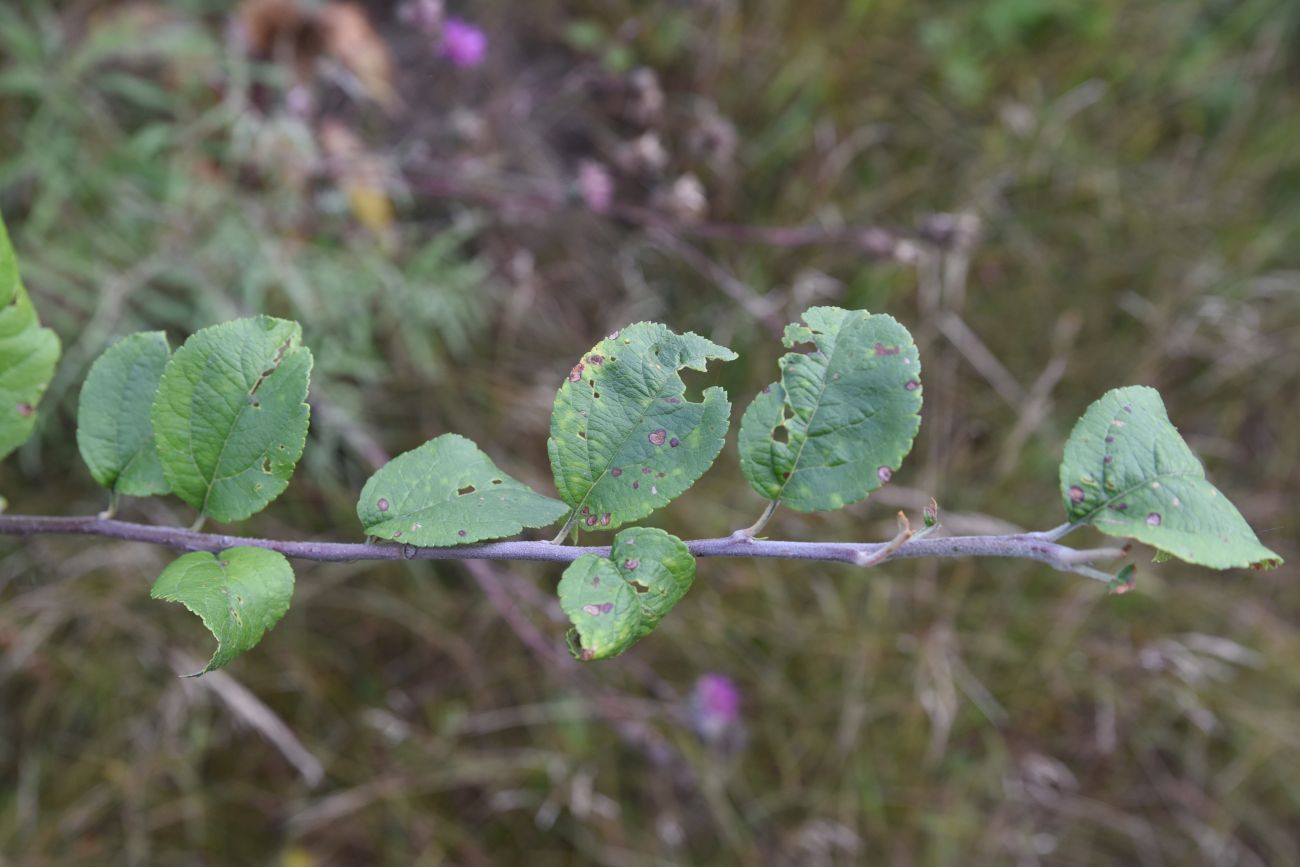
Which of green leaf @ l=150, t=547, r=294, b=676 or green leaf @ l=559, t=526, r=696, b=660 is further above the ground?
green leaf @ l=559, t=526, r=696, b=660

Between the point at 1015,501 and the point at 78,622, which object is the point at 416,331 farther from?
the point at 1015,501

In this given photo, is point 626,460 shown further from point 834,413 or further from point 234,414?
point 234,414

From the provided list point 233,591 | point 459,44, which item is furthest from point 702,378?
point 233,591

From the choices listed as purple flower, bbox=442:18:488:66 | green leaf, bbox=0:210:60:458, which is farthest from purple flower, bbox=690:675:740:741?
green leaf, bbox=0:210:60:458

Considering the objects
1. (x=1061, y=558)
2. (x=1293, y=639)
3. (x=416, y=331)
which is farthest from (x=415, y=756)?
(x=1293, y=639)

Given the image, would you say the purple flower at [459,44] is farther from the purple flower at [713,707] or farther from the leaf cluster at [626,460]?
the purple flower at [713,707]

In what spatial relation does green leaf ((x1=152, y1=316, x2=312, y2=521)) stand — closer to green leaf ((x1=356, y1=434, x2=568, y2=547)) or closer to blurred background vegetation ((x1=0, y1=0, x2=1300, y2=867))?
green leaf ((x1=356, y1=434, x2=568, y2=547))
